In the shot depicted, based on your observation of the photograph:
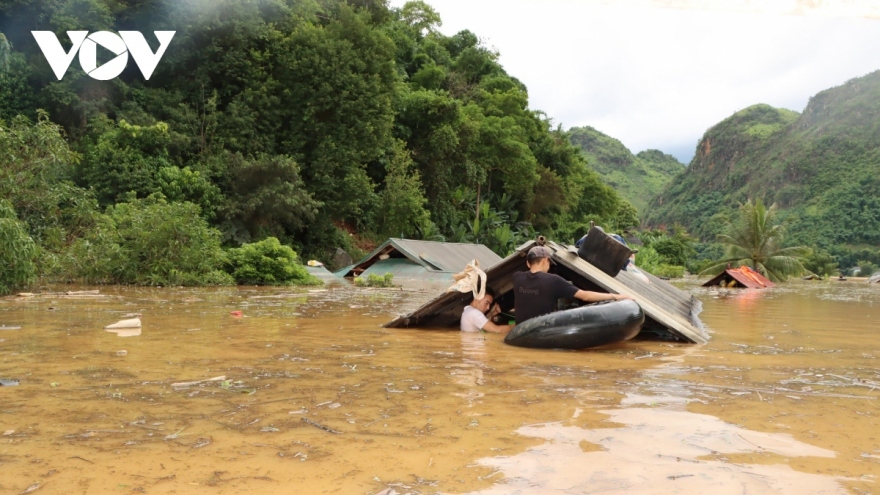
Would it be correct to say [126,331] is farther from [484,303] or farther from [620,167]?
[620,167]

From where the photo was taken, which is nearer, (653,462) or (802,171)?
(653,462)

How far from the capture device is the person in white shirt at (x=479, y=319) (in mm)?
7848

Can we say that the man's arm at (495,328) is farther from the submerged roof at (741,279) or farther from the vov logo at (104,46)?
the submerged roof at (741,279)

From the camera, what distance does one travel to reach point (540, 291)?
702 cm

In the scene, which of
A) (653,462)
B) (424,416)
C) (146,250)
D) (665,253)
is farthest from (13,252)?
(665,253)

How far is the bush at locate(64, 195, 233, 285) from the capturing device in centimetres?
1564

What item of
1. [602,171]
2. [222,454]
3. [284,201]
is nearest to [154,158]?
[284,201]

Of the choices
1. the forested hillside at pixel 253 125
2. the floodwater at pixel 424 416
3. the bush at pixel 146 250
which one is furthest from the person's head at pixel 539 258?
the forested hillside at pixel 253 125

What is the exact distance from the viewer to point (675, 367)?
18.4 ft

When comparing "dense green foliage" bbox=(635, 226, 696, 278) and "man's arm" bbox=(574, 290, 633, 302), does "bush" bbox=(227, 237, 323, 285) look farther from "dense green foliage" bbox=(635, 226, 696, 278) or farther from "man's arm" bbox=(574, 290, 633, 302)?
"dense green foliage" bbox=(635, 226, 696, 278)

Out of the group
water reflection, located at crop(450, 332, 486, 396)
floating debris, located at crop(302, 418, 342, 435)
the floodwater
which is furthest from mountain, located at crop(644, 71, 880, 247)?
floating debris, located at crop(302, 418, 342, 435)

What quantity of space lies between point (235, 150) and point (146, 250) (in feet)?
39.7

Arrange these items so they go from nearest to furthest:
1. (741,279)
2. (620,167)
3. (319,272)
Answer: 1. (319,272)
2. (741,279)
3. (620,167)

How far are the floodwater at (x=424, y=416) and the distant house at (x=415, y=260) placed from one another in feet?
55.3
